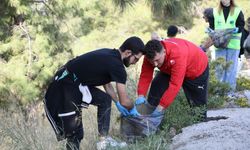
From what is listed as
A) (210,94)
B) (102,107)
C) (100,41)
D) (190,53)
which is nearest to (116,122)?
(102,107)

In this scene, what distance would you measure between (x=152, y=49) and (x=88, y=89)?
2.45 ft

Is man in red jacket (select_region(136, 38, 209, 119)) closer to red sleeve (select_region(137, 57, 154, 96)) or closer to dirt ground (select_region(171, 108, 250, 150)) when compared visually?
red sleeve (select_region(137, 57, 154, 96))

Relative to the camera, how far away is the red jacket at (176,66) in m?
5.00

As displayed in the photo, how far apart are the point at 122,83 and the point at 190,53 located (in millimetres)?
1056

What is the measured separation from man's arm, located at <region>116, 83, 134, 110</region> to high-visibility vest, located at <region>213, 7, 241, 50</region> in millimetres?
3156

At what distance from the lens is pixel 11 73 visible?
1024 centimetres

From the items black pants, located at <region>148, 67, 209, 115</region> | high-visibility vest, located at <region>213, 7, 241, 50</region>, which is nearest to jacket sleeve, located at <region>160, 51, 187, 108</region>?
black pants, located at <region>148, 67, 209, 115</region>

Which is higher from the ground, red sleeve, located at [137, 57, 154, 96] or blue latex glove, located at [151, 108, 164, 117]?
red sleeve, located at [137, 57, 154, 96]

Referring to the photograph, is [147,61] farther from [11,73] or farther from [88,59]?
[11,73]

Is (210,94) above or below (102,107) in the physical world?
below

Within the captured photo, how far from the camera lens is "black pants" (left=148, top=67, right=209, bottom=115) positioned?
5.59 metres

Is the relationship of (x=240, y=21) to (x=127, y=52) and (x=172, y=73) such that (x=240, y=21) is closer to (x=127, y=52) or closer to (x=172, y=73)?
(x=172, y=73)

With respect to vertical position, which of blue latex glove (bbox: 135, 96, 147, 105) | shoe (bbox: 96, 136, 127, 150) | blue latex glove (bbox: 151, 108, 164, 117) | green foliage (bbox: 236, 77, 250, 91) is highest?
blue latex glove (bbox: 135, 96, 147, 105)

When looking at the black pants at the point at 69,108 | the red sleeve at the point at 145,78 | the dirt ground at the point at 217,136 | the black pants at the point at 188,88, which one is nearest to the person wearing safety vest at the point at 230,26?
the black pants at the point at 188,88
